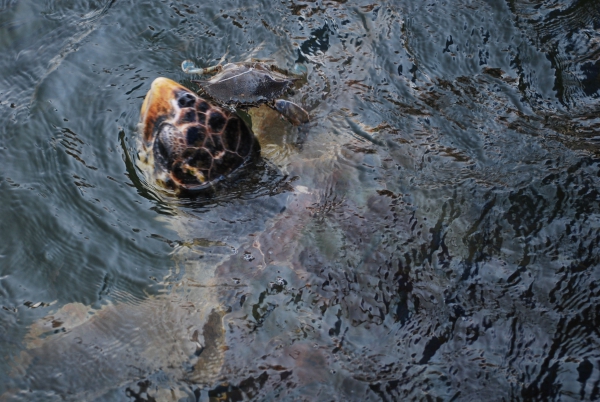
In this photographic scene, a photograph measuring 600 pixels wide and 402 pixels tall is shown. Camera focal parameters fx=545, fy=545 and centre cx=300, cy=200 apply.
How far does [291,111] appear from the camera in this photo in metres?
4.47

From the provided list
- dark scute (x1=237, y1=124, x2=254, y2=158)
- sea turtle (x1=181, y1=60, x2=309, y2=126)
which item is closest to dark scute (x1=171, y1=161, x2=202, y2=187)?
dark scute (x1=237, y1=124, x2=254, y2=158)

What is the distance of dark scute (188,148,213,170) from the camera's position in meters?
3.90

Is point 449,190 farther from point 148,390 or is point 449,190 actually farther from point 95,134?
point 95,134

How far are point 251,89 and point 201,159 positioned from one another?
83cm

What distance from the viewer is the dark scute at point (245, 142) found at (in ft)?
13.5

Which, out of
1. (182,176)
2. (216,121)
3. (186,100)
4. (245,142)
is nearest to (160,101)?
(186,100)

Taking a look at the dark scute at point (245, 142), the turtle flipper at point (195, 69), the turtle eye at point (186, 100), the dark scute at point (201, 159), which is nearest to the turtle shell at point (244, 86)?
the turtle flipper at point (195, 69)

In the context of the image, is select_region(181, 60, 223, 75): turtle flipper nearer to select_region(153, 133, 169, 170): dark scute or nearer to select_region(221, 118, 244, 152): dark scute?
select_region(221, 118, 244, 152): dark scute

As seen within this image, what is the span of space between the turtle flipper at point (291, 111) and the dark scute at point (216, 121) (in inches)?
25.5

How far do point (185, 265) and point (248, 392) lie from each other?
3.46 feet

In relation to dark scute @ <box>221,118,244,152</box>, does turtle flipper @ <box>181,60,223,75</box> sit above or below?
above

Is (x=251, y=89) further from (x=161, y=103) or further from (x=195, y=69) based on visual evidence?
(x=161, y=103)

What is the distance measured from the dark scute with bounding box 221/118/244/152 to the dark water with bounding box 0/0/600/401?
0.35 m

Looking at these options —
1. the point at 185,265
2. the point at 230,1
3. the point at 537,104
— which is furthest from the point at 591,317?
the point at 230,1
